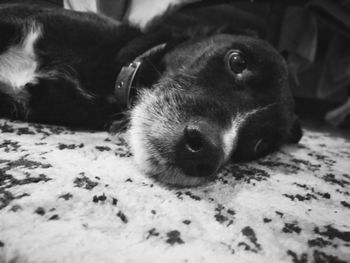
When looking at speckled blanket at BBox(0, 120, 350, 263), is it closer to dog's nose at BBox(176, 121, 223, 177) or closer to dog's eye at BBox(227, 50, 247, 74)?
dog's nose at BBox(176, 121, 223, 177)

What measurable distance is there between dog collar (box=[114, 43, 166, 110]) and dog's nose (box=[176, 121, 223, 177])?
1.92 ft

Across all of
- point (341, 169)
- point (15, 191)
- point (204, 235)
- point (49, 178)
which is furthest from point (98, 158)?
point (341, 169)

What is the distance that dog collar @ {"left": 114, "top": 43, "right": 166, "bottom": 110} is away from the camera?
1.74 meters

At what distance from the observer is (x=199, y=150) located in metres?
1.24

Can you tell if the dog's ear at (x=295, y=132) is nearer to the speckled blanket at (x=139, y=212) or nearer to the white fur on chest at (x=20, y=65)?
the speckled blanket at (x=139, y=212)

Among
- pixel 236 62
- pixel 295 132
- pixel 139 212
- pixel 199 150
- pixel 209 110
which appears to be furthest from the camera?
pixel 295 132

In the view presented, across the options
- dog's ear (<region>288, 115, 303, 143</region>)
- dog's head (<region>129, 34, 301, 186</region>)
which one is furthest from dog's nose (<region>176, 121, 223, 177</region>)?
dog's ear (<region>288, 115, 303, 143</region>)

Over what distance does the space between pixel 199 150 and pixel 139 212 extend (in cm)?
36

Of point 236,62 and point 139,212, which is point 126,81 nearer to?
point 236,62

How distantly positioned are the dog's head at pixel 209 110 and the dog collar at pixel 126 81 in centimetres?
8

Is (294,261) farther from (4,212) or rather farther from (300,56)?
(300,56)

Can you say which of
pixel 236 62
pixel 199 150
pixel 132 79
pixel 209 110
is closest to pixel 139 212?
pixel 199 150

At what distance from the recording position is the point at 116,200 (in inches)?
42.7

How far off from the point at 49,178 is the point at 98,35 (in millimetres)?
1057
